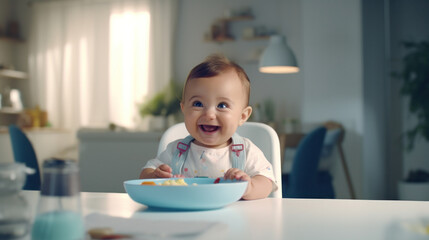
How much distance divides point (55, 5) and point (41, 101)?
1.46 meters

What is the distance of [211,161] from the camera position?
1040mm

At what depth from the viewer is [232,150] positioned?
1.04 meters

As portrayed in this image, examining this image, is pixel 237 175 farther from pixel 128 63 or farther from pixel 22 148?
pixel 128 63

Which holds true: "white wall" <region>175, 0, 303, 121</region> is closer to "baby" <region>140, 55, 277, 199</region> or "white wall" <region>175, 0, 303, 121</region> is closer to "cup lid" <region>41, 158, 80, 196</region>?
"baby" <region>140, 55, 277, 199</region>

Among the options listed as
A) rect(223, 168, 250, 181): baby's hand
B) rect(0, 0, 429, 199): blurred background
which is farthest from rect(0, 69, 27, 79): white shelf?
rect(223, 168, 250, 181): baby's hand

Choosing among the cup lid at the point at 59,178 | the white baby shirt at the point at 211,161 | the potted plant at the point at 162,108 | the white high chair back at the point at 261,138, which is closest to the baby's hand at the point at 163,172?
the white baby shirt at the point at 211,161

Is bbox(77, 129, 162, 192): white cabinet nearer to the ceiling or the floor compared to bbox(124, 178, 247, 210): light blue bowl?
nearer to the floor

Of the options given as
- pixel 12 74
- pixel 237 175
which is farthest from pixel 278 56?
pixel 12 74

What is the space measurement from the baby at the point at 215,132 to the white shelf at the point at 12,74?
5622mm

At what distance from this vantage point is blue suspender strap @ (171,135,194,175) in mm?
1056

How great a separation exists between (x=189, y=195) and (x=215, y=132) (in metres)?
0.34

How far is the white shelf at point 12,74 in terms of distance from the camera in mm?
5926

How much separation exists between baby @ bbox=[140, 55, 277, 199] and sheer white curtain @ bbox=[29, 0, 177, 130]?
16.4ft

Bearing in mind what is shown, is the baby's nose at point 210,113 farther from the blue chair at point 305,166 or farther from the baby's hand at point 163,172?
the blue chair at point 305,166
